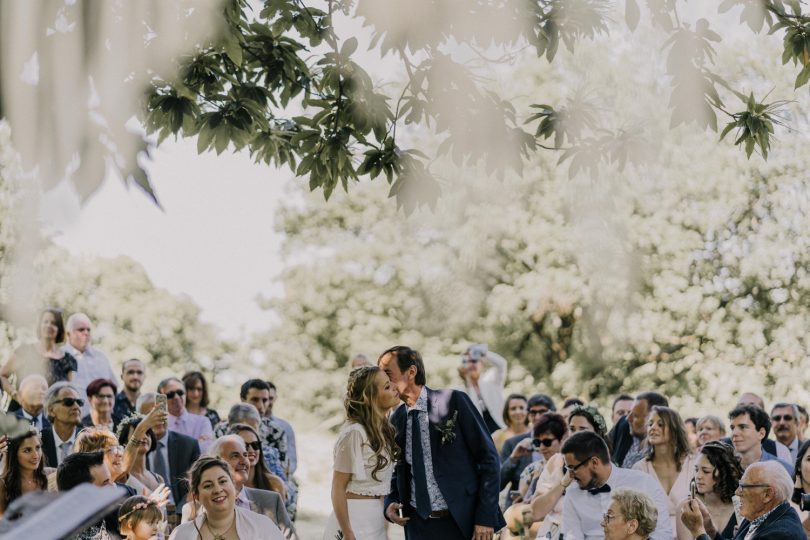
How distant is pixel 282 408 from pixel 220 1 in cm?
2263

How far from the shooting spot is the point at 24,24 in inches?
111

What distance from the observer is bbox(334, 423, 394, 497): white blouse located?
6.69 metres

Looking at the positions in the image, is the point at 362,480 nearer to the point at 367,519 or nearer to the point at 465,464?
the point at 367,519

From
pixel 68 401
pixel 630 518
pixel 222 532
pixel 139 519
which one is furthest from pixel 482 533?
pixel 68 401

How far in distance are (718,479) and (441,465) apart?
179 centimetres

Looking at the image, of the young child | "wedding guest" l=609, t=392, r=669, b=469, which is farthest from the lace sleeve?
"wedding guest" l=609, t=392, r=669, b=469

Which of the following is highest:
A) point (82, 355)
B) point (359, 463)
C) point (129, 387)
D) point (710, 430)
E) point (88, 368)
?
point (82, 355)

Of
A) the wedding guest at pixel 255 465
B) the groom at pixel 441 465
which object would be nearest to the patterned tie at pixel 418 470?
the groom at pixel 441 465

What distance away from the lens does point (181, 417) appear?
962 centimetres

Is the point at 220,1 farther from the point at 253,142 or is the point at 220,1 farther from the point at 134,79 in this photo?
the point at 253,142

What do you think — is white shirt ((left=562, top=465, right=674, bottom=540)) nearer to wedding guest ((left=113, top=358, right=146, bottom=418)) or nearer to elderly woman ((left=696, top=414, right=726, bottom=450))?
elderly woman ((left=696, top=414, right=726, bottom=450))

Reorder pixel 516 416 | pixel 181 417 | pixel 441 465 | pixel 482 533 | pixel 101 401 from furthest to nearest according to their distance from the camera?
pixel 516 416
pixel 181 417
pixel 101 401
pixel 441 465
pixel 482 533

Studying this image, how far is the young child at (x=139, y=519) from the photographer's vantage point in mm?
6320

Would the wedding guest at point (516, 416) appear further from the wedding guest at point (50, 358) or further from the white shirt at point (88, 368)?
Answer: the wedding guest at point (50, 358)
